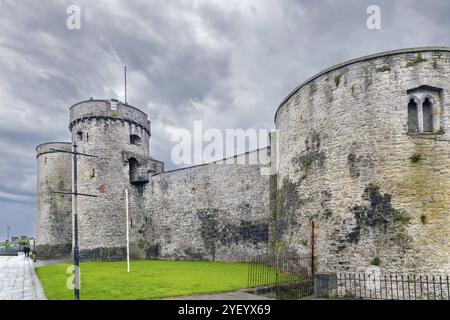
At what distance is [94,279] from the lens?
13016mm

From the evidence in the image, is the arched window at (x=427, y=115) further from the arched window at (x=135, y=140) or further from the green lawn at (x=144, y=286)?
the arched window at (x=135, y=140)

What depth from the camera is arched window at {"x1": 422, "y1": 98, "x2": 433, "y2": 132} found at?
34.9ft

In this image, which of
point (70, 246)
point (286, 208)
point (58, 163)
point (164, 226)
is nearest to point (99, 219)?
point (164, 226)

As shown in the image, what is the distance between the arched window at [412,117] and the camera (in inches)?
421

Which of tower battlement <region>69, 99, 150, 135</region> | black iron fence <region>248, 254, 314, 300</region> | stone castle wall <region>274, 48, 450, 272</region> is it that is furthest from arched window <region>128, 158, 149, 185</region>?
stone castle wall <region>274, 48, 450, 272</region>

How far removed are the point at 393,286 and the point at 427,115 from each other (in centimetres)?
528

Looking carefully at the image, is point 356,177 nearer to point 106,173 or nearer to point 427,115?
point 427,115

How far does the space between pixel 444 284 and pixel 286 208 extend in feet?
20.8

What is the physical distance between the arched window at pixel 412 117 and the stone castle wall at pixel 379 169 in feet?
0.83

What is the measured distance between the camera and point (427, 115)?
35.2 ft

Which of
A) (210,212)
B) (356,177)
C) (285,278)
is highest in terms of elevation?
(356,177)

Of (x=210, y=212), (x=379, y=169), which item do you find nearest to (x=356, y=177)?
(x=379, y=169)

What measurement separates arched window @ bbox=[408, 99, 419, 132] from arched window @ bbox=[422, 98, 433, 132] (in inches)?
10.1
